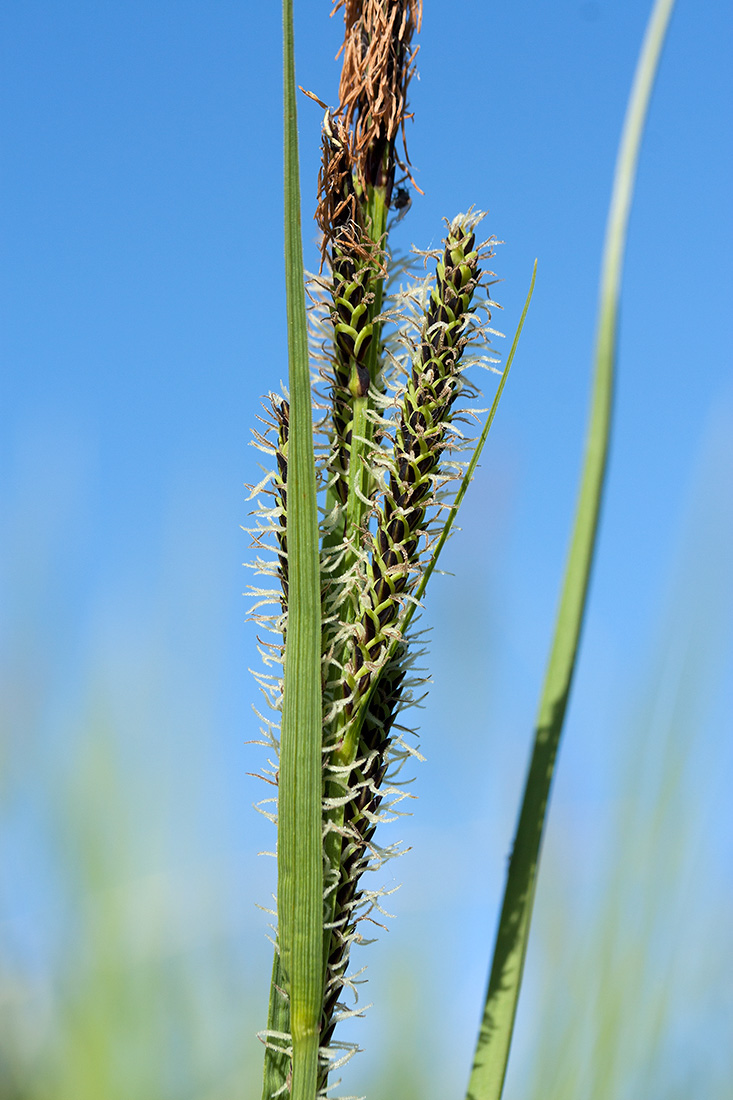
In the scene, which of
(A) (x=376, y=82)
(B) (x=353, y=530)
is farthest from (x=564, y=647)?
(A) (x=376, y=82)

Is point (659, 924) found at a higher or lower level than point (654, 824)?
lower

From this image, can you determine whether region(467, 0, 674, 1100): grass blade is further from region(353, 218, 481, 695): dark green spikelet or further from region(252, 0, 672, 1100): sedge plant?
region(353, 218, 481, 695): dark green spikelet

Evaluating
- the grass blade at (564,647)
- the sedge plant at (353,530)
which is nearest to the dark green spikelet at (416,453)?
the sedge plant at (353,530)

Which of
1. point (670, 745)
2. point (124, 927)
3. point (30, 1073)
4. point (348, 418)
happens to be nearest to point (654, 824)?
point (670, 745)

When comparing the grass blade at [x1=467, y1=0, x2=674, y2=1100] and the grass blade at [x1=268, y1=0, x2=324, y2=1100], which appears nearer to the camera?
the grass blade at [x1=268, y1=0, x2=324, y2=1100]

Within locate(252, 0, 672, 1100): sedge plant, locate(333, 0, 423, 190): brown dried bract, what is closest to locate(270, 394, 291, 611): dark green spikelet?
locate(252, 0, 672, 1100): sedge plant

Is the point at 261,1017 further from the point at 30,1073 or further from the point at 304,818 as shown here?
the point at 304,818

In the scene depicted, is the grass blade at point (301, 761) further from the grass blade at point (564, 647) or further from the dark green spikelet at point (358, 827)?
the grass blade at point (564, 647)
